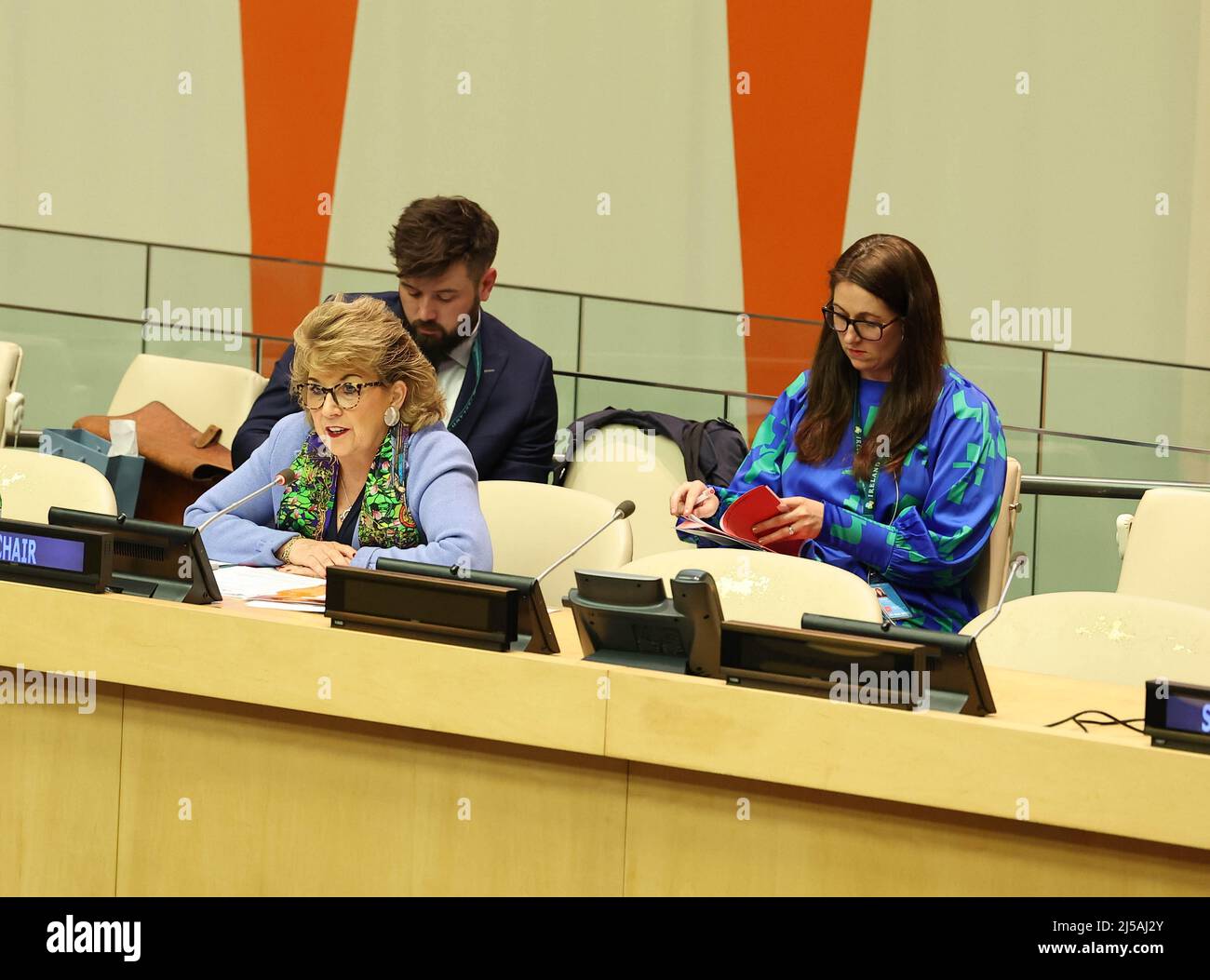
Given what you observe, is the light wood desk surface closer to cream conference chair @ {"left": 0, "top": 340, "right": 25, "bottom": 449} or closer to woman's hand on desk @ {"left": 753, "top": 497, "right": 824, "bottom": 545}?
woman's hand on desk @ {"left": 753, "top": 497, "right": 824, "bottom": 545}

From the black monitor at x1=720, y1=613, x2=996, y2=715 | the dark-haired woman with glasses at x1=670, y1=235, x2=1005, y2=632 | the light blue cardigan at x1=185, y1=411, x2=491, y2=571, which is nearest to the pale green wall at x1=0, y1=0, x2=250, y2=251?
the light blue cardigan at x1=185, y1=411, x2=491, y2=571

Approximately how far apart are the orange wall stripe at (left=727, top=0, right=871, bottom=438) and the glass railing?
2.42 ft

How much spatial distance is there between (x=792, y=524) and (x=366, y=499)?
696 mm

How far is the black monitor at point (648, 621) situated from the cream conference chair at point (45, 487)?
1.14 m

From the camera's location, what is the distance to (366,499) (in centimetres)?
233

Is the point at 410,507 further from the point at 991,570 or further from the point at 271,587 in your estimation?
the point at 991,570

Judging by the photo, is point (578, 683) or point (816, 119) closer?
point (578, 683)

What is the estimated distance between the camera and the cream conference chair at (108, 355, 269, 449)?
3.79 metres

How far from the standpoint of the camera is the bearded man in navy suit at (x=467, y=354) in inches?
112

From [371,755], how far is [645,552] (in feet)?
5.55

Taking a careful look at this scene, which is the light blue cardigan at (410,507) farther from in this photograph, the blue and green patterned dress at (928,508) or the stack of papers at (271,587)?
the blue and green patterned dress at (928,508)
